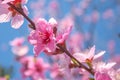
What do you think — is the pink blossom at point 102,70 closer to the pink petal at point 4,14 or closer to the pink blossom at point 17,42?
the pink petal at point 4,14

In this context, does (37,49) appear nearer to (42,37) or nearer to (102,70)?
(42,37)

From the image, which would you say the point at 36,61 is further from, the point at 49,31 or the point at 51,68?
the point at 49,31

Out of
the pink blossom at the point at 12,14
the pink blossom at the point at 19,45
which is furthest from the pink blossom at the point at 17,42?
the pink blossom at the point at 12,14

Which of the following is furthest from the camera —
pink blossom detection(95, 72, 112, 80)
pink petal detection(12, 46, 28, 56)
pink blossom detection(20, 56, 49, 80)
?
pink petal detection(12, 46, 28, 56)

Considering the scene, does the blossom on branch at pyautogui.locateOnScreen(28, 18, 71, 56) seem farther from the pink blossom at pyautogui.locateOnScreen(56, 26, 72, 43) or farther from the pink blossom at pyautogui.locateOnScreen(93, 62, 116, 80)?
the pink blossom at pyautogui.locateOnScreen(93, 62, 116, 80)

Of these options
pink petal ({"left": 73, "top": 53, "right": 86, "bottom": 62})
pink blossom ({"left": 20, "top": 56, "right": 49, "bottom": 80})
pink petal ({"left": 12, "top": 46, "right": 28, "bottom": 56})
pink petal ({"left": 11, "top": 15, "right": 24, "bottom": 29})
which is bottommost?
pink petal ({"left": 73, "top": 53, "right": 86, "bottom": 62})

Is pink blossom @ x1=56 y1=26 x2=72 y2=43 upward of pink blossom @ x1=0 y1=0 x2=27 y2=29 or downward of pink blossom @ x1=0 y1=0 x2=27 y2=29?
downward

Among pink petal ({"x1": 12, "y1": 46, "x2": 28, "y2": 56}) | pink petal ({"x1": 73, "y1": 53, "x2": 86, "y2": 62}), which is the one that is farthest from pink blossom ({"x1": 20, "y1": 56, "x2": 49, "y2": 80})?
pink petal ({"x1": 73, "y1": 53, "x2": 86, "y2": 62})

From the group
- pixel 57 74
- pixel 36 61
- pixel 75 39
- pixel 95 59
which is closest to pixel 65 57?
pixel 95 59

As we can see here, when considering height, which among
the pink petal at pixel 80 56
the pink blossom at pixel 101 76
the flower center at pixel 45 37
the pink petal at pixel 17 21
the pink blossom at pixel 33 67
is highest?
the pink blossom at pixel 33 67
